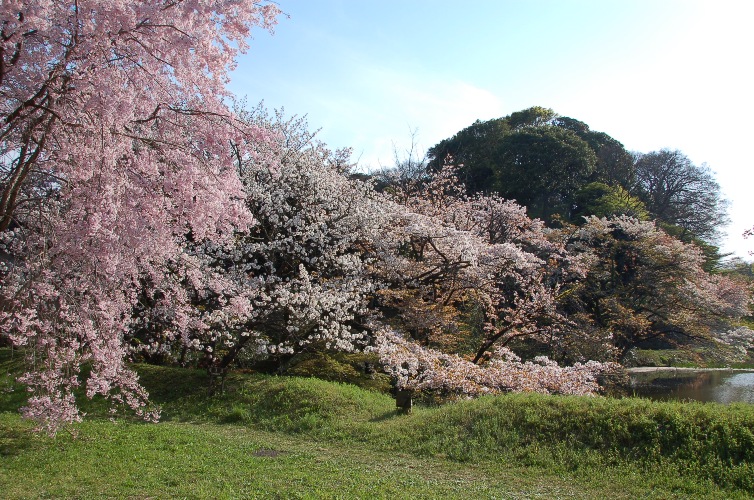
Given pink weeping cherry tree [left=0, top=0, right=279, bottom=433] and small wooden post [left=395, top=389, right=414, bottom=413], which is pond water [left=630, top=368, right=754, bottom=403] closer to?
small wooden post [left=395, top=389, right=414, bottom=413]

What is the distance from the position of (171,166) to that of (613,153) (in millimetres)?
31517

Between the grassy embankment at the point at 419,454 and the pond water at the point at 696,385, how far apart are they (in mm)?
7850

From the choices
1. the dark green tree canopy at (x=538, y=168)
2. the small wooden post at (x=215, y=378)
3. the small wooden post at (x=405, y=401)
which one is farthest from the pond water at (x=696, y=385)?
the small wooden post at (x=215, y=378)

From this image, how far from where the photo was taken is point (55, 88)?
16.6 ft

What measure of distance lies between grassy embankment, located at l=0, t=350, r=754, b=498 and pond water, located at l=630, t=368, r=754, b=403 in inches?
309

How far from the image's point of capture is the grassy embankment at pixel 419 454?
588 cm

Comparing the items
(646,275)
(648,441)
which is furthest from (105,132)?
(646,275)

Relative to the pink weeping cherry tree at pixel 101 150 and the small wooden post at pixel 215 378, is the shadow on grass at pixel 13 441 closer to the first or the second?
the pink weeping cherry tree at pixel 101 150

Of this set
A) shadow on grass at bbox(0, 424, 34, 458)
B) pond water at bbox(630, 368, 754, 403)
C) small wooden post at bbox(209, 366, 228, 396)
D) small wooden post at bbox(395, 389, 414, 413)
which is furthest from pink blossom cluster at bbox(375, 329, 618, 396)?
shadow on grass at bbox(0, 424, 34, 458)

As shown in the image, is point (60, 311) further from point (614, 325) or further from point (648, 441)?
point (614, 325)

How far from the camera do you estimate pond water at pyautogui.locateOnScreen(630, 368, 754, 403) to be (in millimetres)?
15203

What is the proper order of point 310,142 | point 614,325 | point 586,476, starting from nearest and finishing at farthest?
1. point 586,476
2. point 310,142
3. point 614,325

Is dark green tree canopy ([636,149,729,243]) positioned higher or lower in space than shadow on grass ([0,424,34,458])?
higher

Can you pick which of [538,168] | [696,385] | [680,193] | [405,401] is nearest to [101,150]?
[405,401]
